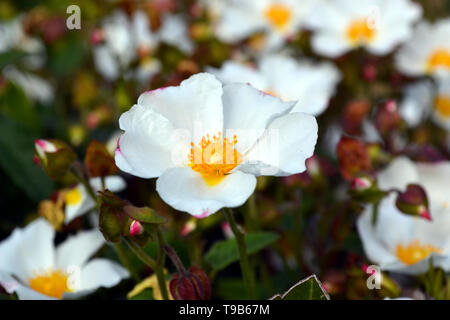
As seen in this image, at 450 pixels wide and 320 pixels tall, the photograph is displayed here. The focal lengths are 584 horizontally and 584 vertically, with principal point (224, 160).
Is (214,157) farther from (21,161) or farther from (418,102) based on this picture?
(418,102)

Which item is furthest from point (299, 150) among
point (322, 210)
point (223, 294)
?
point (322, 210)

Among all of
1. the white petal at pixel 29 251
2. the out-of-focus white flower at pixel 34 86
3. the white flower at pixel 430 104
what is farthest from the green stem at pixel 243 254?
the out-of-focus white flower at pixel 34 86

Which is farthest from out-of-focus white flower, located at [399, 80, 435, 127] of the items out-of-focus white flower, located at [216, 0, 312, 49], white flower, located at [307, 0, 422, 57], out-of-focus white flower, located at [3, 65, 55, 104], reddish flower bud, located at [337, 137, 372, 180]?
out-of-focus white flower, located at [3, 65, 55, 104]

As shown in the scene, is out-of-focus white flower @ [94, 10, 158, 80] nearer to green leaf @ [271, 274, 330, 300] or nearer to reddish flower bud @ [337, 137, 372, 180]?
reddish flower bud @ [337, 137, 372, 180]

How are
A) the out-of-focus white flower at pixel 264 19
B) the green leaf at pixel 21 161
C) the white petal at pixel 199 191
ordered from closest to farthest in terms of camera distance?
the white petal at pixel 199 191, the green leaf at pixel 21 161, the out-of-focus white flower at pixel 264 19

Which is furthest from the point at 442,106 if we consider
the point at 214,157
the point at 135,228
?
the point at 135,228

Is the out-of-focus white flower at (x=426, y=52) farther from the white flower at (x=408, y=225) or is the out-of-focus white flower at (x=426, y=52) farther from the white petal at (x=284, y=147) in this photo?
the white petal at (x=284, y=147)
